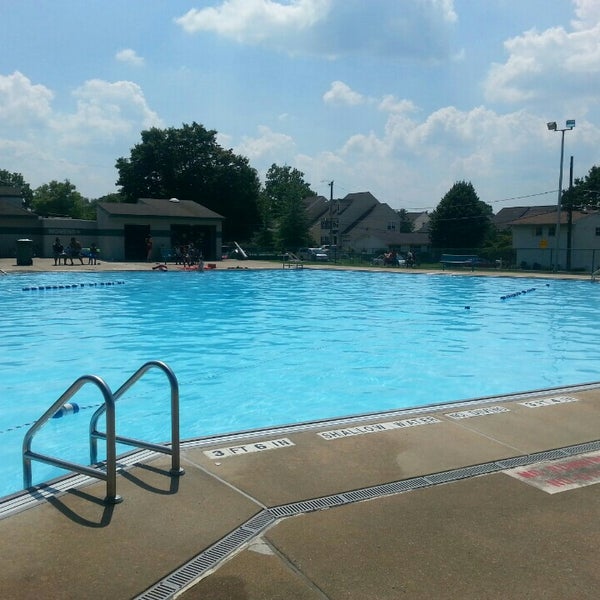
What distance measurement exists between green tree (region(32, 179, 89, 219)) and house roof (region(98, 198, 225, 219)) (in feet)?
223

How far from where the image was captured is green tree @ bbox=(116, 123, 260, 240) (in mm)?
61719

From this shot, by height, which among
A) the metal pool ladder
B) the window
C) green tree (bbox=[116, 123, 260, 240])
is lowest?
the metal pool ladder

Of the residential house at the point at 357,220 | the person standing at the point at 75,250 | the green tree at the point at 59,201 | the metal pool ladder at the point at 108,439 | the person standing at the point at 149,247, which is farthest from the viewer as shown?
the green tree at the point at 59,201

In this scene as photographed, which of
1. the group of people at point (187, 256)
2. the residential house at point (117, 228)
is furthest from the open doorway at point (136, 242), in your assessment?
the group of people at point (187, 256)

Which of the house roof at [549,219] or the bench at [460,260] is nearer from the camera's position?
Result: the bench at [460,260]

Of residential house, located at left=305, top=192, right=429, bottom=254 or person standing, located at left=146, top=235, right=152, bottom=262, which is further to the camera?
residential house, located at left=305, top=192, right=429, bottom=254

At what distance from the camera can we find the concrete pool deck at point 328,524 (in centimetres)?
321

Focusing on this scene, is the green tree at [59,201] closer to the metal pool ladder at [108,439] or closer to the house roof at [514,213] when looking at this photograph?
the house roof at [514,213]

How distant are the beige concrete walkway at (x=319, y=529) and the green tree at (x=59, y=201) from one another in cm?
11273

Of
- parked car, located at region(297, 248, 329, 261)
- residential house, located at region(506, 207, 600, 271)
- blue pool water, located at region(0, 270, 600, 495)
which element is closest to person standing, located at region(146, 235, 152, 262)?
parked car, located at region(297, 248, 329, 261)

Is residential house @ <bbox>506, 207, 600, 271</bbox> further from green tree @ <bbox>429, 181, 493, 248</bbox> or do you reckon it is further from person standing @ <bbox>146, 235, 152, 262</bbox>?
person standing @ <bbox>146, 235, 152, 262</bbox>

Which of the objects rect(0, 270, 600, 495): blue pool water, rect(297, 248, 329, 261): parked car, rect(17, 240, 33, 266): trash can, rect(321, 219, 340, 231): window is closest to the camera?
rect(0, 270, 600, 495): blue pool water

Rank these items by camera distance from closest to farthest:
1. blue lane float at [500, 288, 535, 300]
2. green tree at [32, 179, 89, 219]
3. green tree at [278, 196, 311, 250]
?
blue lane float at [500, 288, 535, 300] < green tree at [278, 196, 311, 250] < green tree at [32, 179, 89, 219]

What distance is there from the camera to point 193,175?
2446 inches
